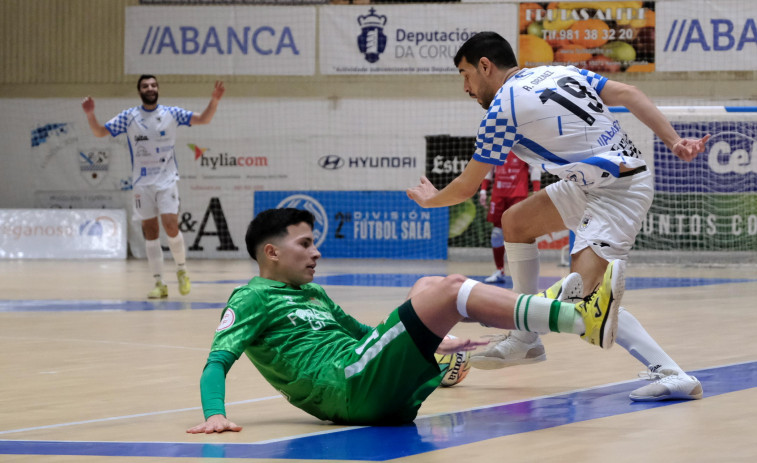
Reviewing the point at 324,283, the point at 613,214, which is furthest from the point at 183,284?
the point at 613,214

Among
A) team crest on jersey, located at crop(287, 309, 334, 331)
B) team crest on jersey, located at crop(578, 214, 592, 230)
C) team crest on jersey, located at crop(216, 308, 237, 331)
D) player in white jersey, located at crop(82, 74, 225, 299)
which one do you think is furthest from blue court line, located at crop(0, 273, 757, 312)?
team crest on jersey, located at crop(216, 308, 237, 331)

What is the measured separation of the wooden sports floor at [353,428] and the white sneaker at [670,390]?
0.07 metres

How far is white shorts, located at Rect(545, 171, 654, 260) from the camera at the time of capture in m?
4.39

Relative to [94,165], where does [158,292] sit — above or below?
below

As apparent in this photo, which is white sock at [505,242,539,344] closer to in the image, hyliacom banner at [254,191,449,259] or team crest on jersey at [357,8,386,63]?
hyliacom banner at [254,191,449,259]

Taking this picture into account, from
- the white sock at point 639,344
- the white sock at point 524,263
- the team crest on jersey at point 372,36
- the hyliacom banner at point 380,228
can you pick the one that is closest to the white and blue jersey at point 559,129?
the white sock at point 524,263

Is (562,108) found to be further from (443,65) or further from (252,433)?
(443,65)

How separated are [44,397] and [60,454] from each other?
52.8 inches

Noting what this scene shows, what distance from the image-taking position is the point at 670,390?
13.7 ft

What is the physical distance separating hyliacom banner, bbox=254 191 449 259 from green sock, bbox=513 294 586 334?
53.5ft

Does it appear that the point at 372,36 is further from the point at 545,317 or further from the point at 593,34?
the point at 545,317

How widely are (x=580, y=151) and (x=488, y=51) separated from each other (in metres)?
0.63

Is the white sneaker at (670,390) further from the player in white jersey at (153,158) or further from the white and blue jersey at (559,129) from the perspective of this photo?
the player in white jersey at (153,158)

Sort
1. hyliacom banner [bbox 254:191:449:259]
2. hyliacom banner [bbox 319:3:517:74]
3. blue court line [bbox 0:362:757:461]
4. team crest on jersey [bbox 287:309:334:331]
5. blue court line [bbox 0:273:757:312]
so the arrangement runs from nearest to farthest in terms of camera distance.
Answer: blue court line [bbox 0:362:757:461] < team crest on jersey [bbox 287:309:334:331] < blue court line [bbox 0:273:757:312] < hyliacom banner [bbox 254:191:449:259] < hyliacom banner [bbox 319:3:517:74]
